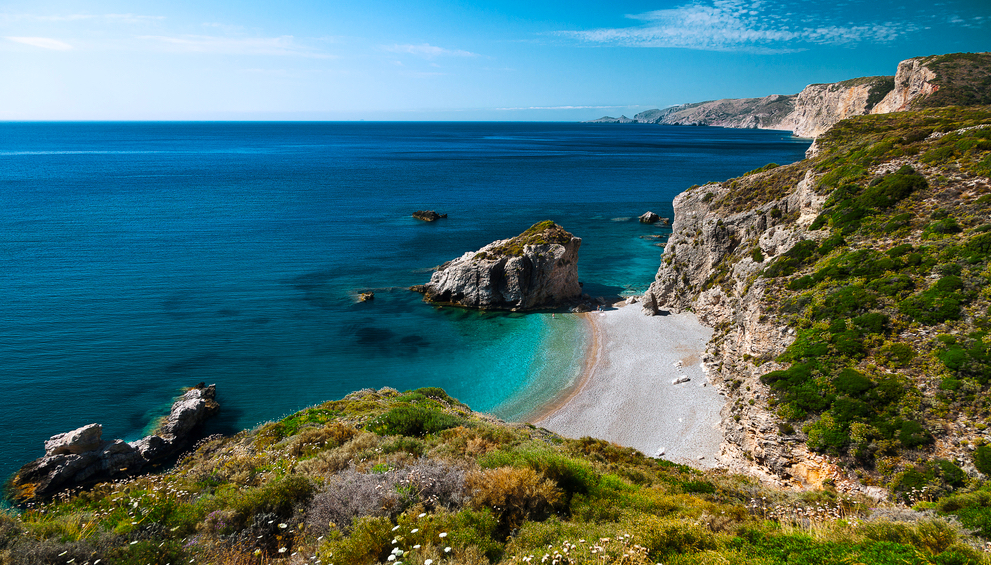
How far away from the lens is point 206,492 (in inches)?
379

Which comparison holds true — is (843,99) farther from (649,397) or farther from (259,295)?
(259,295)

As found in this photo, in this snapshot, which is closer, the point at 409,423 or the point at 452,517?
the point at 452,517

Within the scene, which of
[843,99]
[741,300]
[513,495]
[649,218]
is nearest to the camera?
[513,495]

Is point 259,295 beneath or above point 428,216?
beneath

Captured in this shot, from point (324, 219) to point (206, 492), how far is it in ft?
212

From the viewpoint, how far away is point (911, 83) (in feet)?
272

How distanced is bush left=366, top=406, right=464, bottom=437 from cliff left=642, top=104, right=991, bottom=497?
13.2 m

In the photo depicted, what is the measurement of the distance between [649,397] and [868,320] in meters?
11.6

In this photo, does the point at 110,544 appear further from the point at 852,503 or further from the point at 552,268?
the point at 552,268

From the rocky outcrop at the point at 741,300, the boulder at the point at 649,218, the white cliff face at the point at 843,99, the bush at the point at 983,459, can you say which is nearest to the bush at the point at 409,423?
the rocky outcrop at the point at 741,300

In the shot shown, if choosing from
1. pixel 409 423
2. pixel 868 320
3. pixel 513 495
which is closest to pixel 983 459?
pixel 868 320

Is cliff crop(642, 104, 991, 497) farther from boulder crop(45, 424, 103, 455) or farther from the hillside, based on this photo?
boulder crop(45, 424, 103, 455)

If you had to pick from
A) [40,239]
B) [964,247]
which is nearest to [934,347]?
[964,247]

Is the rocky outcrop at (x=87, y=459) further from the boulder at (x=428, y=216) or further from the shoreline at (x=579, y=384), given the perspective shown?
the boulder at (x=428, y=216)
